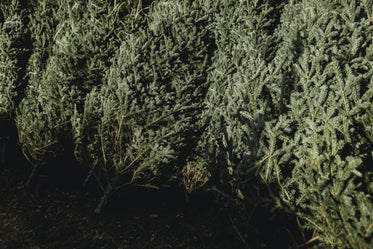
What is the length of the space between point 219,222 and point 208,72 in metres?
3.11

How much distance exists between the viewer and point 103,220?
207 inches

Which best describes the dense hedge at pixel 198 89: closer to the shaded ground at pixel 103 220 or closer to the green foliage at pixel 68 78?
the green foliage at pixel 68 78

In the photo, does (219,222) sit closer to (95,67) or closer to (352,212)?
(352,212)

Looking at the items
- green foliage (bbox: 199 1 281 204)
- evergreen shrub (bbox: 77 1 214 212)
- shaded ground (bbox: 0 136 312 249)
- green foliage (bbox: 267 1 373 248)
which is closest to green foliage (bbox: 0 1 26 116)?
shaded ground (bbox: 0 136 312 249)

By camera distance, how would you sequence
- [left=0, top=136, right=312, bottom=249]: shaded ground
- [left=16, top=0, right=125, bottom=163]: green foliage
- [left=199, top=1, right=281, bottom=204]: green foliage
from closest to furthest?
1. [left=199, top=1, right=281, bottom=204]: green foliage
2. [left=0, top=136, right=312, bottom=249]: shaded ground
3. [left=16, top=0, right=125, bottom=163]: green foliage

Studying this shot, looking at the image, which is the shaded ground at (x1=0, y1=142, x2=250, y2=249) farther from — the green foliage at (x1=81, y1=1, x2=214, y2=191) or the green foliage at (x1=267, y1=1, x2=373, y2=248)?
the green foliage at (x1=267, y1=1, x2=373, y2=248)

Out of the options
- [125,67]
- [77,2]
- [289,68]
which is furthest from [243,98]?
[77,2]

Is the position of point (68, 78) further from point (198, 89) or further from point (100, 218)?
point (100, 218)

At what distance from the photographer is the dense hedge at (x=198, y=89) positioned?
9.77 ft

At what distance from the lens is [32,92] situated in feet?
18.5

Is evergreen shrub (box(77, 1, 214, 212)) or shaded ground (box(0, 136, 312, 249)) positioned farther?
shaded ground (box(0, 136, 312, 249))

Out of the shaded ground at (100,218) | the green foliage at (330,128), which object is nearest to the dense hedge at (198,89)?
the green foliage at (330,128)

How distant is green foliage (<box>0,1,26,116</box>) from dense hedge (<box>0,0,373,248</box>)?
0.03 m

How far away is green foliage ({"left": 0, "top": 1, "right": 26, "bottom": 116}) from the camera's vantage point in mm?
5863
